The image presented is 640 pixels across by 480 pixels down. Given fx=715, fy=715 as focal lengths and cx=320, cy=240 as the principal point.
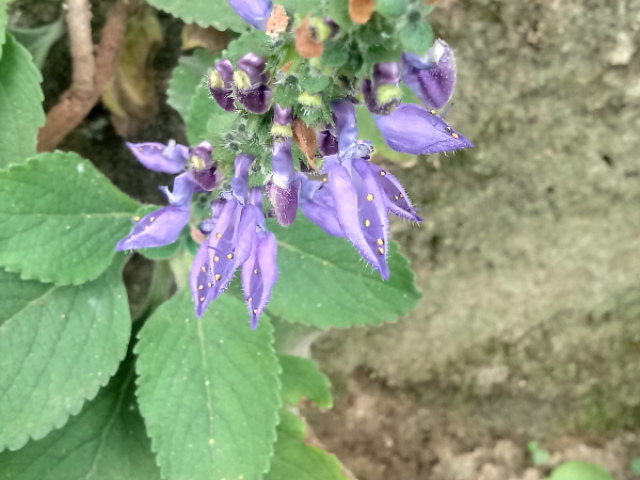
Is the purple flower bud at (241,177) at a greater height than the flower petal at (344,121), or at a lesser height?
lesser

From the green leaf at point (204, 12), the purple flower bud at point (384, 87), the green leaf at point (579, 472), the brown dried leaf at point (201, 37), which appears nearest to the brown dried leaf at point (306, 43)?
the purple flower bud at point (384, 87)

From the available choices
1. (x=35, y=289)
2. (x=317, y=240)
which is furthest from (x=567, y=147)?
(x=35, y=289)

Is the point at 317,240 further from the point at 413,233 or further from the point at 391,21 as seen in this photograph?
the point at 391,21

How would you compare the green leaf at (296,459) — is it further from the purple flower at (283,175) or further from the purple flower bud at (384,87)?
the purple flower bud at (384,87)

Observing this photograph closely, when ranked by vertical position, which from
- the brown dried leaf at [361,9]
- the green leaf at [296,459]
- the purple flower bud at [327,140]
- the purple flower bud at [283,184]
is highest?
the brown dried leaf at [361,9]

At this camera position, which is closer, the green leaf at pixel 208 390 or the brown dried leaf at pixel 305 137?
the brown dried leaf at pixel 305 137

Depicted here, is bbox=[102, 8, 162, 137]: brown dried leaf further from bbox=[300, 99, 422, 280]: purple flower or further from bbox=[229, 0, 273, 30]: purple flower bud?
bbox=[300, 99, 422, 280]: purple flower
